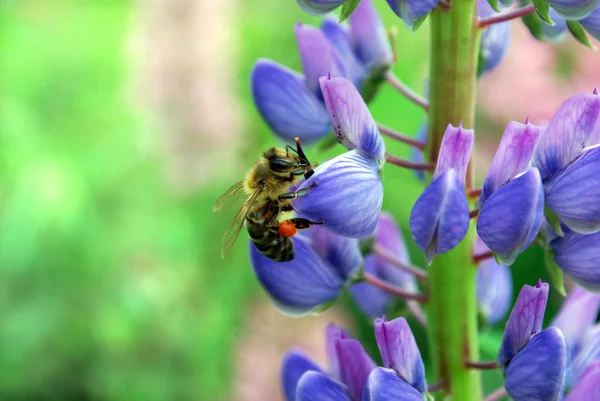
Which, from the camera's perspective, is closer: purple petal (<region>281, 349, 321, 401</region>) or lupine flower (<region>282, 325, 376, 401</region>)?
lupine flower (<region>282, 325, 376, 401</region>)

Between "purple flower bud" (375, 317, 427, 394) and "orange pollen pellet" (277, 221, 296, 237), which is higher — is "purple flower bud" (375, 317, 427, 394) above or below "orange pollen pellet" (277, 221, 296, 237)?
below

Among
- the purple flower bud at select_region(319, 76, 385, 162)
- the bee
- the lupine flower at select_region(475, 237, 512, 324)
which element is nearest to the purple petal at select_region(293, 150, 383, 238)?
the purple flower bud at select_region(319, 76, 385, 162)

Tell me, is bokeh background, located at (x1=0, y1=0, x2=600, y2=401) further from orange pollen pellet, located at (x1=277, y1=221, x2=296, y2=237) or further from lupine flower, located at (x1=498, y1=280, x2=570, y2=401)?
lupine flower, located at (x1=498, y1=280, x2=570, y2=401)

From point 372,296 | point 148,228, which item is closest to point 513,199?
point 372,296

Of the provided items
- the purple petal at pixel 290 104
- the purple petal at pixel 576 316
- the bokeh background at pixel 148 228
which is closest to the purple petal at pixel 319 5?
the purple petal at pixel 290 104

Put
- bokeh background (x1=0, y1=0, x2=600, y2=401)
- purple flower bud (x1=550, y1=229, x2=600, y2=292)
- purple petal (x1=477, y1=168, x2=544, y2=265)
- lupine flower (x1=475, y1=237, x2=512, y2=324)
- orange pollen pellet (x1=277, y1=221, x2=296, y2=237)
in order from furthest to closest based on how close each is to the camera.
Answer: bokeh background (x1=0, y1=0, x2=600, y2=401) → lupine flower (x1=475, y1=237, x2=512, y2=324) → orange pollen pellet (x1=277, y1=221, x2=296, y2=237) → purple flower bud (x1=550, y1=229, x2=600, y2=292) → purple petal (x1=477, y1=168, x2=544, y2=265)

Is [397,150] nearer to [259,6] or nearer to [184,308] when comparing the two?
[184,308]
